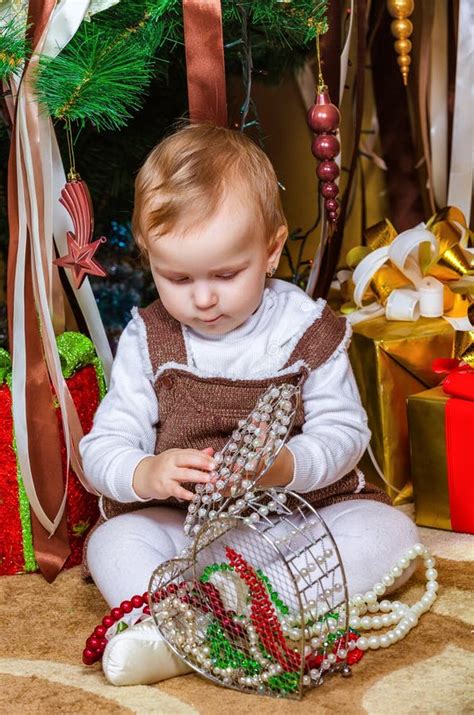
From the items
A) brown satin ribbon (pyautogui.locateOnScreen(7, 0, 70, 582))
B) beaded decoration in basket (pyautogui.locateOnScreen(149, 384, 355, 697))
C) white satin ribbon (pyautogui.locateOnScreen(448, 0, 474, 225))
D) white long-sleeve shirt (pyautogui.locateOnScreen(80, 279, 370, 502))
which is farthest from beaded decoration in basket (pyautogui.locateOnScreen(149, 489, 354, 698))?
white satin ribbon (pyautogui.locateOnScreen(448, 0, 474, 225))

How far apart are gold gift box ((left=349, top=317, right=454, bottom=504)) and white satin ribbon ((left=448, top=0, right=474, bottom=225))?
339mm

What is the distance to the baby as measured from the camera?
3.63 ft

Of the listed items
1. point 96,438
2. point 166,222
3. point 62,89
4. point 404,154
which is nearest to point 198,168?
point 166,222

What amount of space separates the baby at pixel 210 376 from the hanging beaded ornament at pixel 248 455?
0.08 ft

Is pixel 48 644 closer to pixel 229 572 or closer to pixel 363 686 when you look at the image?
pixel 229 572

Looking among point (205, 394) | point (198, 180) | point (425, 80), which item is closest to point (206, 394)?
point (205, 394)

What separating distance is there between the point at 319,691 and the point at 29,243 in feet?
2.07

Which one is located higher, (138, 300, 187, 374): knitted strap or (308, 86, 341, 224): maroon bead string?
(308, 86, 341, 224): maroon bead string

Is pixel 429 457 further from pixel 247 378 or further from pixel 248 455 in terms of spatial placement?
pixel 248 455

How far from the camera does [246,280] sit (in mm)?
1140

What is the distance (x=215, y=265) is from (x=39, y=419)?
0.32 meters

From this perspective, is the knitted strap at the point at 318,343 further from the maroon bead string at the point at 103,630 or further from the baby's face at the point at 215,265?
the maroon bead string at the point at 103,630

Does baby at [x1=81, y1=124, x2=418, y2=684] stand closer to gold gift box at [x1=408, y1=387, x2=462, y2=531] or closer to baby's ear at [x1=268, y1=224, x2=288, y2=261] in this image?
baby's ear at [x1=268, y1=224, x2=288, y2=261]

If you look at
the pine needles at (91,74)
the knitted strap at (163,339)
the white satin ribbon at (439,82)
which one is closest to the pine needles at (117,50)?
the pine needles at (91,74)
